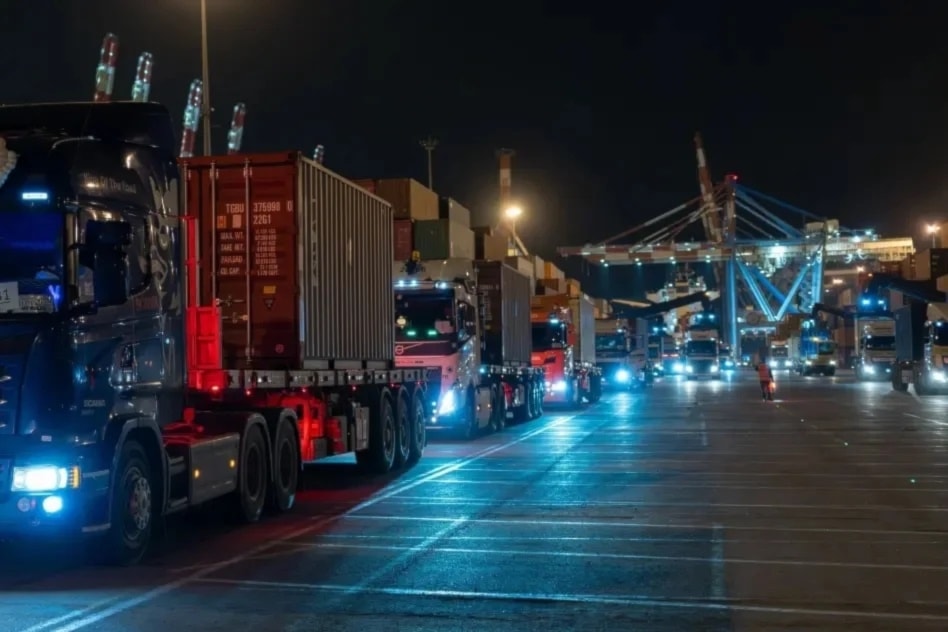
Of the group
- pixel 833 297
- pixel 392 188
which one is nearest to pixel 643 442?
pixel 392 188

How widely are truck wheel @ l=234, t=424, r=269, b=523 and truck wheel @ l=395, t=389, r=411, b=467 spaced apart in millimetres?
5489

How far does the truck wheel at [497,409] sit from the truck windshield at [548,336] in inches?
350

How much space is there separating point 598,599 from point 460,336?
611 inches

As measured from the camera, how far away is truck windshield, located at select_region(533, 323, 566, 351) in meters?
37.7

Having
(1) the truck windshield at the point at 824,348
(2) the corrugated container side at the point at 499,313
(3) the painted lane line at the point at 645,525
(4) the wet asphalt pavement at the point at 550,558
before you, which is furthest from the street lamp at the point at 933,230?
(3) the painted lane line at the point at 645,525

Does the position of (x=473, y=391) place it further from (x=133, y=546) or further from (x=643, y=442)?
(x=133, y=546)

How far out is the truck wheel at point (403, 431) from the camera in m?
18.2

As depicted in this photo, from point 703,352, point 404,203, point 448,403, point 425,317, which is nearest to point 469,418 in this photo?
point 448,403

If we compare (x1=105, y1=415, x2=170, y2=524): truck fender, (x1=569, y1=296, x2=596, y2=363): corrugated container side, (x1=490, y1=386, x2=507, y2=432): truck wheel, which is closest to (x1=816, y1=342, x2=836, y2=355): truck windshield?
(x1=569, y1=296, x2=596, y2=363): corrugated container side

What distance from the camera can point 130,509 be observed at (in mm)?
9602

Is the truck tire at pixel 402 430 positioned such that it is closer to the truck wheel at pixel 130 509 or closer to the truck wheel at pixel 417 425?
the truck wheel at pixel 417 425

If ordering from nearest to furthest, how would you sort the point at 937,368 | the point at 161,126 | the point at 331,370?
1. the point at 161,126
2. the point at 331,370
3. the point at 937,368

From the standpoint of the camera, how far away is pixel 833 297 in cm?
15038

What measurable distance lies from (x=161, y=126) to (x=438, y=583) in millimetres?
4623
